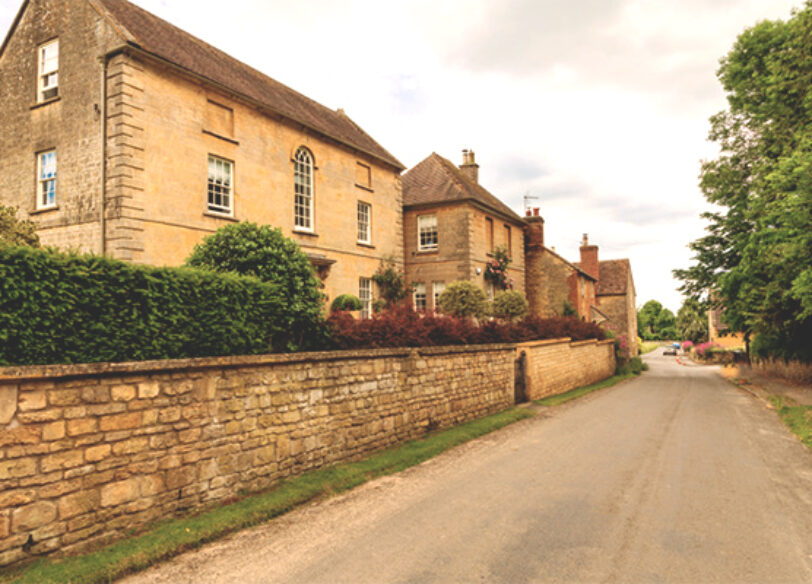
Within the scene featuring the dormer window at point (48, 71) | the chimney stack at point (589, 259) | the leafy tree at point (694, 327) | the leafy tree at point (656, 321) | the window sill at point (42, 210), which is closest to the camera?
the window sill at point (42, 210)

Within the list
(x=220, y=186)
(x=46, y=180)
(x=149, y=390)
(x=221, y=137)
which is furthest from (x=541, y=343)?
(x=46, y=180)

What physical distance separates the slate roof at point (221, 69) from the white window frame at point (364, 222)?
2324 millimetres

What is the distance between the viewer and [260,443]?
7.07 meters

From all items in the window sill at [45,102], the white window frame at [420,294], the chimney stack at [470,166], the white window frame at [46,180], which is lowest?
the white window frame at [420,294]

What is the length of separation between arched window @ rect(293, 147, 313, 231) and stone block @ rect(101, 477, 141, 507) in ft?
46.9

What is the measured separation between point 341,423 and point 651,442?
6.44 meters

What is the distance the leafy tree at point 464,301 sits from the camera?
2181cm

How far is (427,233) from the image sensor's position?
2825cm

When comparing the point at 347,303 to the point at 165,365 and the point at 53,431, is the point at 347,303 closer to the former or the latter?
the point at 165,365

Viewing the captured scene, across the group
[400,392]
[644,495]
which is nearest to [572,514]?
[644,495]

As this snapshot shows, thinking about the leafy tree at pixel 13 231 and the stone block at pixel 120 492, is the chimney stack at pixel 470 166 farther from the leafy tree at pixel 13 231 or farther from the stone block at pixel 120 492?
the stone block at pixel 120 492

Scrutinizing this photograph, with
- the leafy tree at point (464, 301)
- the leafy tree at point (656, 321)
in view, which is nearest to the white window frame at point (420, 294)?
the leafy tree at point (464, 301)

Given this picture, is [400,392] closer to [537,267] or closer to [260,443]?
[260,443]

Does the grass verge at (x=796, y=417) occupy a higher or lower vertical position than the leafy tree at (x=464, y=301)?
lower
